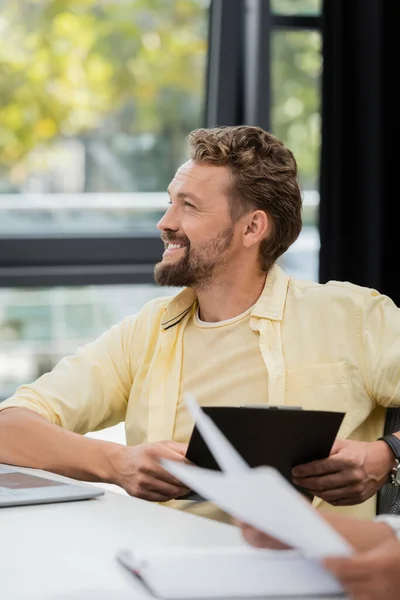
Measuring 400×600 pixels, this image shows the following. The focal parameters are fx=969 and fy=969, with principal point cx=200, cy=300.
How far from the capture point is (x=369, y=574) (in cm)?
91

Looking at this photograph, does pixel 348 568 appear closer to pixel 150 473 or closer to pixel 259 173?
pixel 150 473

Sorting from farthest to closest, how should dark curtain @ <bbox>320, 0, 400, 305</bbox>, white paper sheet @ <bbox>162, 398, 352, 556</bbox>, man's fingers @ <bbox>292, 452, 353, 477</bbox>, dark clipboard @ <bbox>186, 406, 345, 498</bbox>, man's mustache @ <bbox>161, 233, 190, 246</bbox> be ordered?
1. dark curtain @ <bbox>320, 0, 400, 305</bbox>
2. man's mustache @ <bbox>161, 233, 190, 246</bbox>
3. man's fingers @ <bbox>292, 452, 353, 477</bbox>
4. dark clipboard @ <bbox>186, 406, 345, 498</bbox>
5. white paper sheet @ <bbox>162, 398, 352, 556</bbox>

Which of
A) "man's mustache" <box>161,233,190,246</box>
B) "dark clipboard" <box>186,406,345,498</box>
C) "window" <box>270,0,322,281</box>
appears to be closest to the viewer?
"dark clipboard" <box>186,406,345,498</box>

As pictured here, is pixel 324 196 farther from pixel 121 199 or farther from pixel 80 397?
pixel 80 397

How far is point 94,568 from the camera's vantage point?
45.6 inches

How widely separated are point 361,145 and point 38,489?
2.72m

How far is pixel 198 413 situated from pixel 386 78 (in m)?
3.21

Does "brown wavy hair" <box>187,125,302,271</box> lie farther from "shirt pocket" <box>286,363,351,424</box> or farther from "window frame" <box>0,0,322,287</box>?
"window frame" <box>0,0,322,287</box>

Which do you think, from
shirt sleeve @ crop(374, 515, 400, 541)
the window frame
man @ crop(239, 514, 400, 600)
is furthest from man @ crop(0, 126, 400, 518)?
the window frame

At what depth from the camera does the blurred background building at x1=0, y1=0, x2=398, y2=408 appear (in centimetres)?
423

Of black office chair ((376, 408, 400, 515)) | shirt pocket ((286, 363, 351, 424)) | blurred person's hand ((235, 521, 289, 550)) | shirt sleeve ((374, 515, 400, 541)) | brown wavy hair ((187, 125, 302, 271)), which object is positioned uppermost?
brown wavy hair ((187, 125, 302, 271))

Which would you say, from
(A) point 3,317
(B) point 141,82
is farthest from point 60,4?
(A) point 3,317

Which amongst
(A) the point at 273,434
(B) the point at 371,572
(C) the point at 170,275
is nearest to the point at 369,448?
(A) the point at 273,434

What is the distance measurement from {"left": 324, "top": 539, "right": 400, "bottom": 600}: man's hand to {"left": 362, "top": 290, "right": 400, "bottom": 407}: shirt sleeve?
38.2 inches
